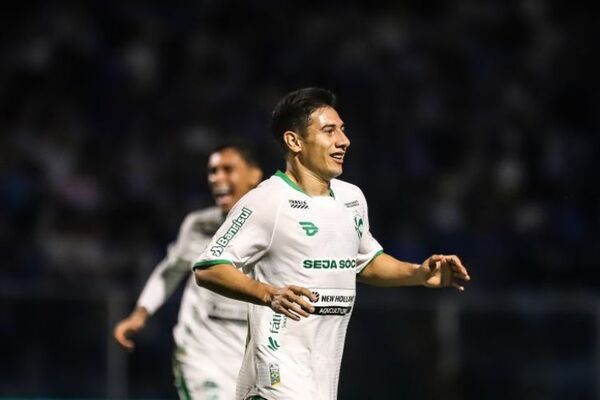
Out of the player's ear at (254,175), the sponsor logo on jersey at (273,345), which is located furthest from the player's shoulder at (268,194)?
the player's ear at (254,175)

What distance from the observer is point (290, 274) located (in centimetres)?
632

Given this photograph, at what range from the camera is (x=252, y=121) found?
15.9 metres

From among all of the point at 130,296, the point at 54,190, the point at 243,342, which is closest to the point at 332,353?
the point at 243,342

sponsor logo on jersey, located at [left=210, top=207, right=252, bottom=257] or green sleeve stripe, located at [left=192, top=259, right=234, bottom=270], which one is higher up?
sponsor logo on jersey, located at [left=210, top=207, right=252, bottom=257]

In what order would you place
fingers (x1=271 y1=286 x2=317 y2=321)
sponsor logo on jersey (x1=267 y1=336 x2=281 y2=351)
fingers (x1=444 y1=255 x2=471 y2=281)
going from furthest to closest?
1. fingers (x1=444 y1=255 x2=471 y2=281)
2. sponsor logo on jersey (x1=267 y1=336 x2=281 y2=351)
3. fingers (x1=271 y1=286 x2=317 y2=321)

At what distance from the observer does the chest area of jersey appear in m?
6.30

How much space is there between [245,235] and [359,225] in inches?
25.3

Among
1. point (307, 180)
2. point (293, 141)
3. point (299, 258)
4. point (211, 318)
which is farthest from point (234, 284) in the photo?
point (211, 318)

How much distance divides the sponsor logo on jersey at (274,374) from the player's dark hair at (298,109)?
1040mm

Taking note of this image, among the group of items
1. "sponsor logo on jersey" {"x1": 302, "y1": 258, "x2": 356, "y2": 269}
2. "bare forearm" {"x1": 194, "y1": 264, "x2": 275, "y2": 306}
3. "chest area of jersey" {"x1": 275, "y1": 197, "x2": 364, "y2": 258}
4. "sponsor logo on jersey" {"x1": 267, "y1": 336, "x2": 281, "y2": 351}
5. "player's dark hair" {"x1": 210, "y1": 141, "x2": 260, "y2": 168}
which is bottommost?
"sponsor logo on jersey" {"x1": 267, "y1": 336, "x2": 281, "y2": 351}

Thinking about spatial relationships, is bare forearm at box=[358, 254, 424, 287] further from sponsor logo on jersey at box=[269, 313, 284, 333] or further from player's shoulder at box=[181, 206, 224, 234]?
player's shoulder at box=[181, 206, 224, 234]

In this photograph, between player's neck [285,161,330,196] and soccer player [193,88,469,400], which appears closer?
soccer player [193,88,469,400]

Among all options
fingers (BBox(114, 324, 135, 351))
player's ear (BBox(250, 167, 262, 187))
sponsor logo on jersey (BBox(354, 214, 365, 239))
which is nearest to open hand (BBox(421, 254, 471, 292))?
sponsor logo on jersey (BBox(354, 214, 365, 239))

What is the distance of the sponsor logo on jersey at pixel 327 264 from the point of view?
632 cm
